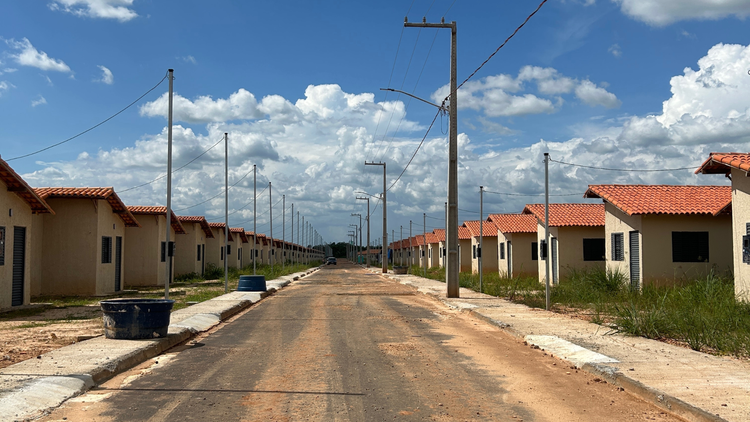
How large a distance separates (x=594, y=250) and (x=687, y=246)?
8.41 m

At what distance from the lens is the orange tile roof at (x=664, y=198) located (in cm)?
2233

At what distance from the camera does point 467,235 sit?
50.8 metres

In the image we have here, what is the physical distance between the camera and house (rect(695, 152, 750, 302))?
15352 mm

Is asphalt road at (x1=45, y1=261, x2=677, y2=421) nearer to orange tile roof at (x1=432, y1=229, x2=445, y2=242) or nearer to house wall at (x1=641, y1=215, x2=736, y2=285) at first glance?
house wall at (x1=641, y1=215, x2=736, y2=285)

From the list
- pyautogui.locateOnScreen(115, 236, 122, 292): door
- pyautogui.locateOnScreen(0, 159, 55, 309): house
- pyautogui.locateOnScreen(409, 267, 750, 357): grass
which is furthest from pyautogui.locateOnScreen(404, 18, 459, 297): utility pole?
pyautogui.locateOnScreen(115, 236, 122, 292): door

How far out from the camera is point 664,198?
24141 mm

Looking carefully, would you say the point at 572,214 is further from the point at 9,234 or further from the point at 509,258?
the point at 9,234

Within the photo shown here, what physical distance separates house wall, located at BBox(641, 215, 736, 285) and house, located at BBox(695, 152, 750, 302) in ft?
21.3

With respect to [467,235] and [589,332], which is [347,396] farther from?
[467,235]

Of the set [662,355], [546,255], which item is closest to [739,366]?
[662,355]

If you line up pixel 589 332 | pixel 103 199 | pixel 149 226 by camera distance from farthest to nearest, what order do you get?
pixel 149 226
pixel 103 199
pixel 589 332

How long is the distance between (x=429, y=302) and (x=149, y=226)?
17269 mm

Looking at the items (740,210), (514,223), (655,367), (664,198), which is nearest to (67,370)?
(655,367)

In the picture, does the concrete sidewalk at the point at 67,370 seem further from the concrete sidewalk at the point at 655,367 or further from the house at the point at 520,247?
the house at the point at 520,247
